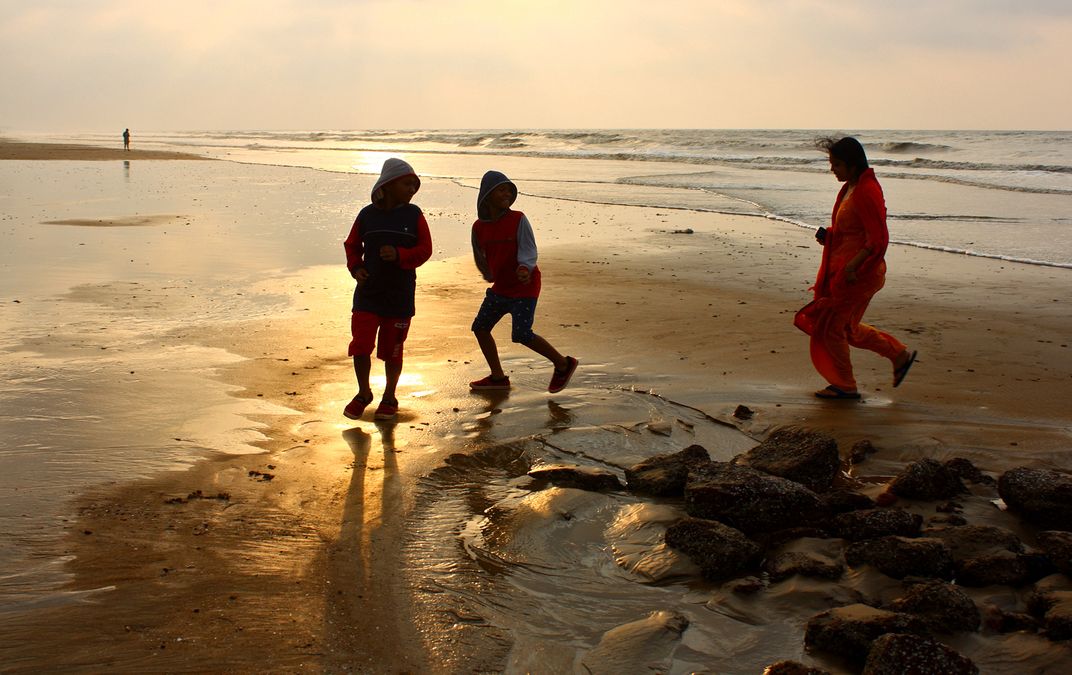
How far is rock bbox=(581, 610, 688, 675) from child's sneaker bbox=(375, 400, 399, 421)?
8.24 ft

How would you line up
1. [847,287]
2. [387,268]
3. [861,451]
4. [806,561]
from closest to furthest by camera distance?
[806,561]
[861,451]
[387,268]
[847,287]

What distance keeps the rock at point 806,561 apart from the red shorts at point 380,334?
2.75 m

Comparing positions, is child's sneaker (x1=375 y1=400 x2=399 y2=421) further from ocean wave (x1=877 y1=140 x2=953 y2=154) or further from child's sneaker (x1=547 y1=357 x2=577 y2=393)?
ocean wave (x1=877 y1=140 x2=953 y2=154)

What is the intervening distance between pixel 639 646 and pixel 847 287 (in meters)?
3.55

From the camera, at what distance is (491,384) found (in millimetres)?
6016

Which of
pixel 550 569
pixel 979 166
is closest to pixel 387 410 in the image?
pixel 550 569

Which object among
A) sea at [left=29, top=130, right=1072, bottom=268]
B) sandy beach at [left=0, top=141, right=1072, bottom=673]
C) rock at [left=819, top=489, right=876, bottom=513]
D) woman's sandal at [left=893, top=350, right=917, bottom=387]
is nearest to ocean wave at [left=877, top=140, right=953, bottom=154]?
sea at [left=29, top=130, right=1072, bottom=268]

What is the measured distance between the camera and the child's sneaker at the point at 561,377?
19.5 ft

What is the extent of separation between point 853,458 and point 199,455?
3.43 metres

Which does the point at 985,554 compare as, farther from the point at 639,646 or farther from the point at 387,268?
the point at 387,268

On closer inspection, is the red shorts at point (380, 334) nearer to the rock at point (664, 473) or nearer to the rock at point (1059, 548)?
the rock at point (664, 473)

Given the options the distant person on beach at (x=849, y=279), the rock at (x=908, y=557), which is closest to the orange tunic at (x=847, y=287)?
the distant person on beach at (x=849, y=279)

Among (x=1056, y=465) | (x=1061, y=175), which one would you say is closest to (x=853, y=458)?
(x=1056, y=465)

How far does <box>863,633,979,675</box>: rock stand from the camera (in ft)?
8.96
